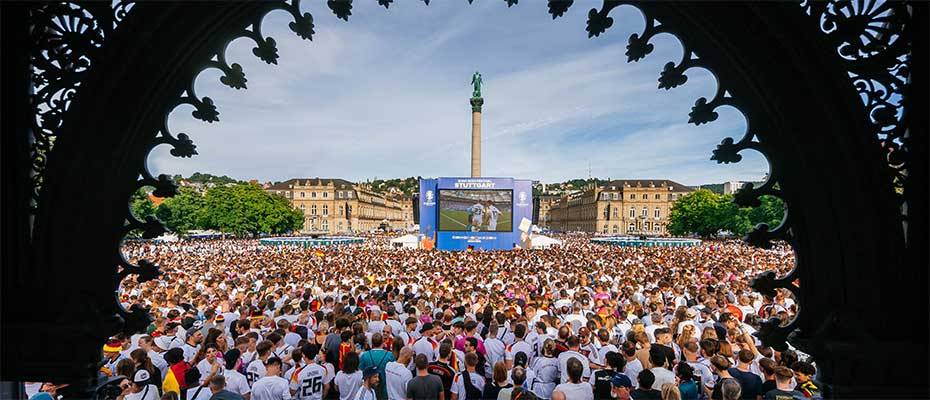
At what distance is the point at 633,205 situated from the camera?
116m

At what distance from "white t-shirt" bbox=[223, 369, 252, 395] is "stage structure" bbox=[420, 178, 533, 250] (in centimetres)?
3271

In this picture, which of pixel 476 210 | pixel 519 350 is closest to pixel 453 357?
pixel 519 350

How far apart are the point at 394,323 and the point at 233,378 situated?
2.84 m

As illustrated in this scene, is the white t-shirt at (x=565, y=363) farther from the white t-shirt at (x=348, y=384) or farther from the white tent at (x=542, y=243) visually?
the white tent at (x=542, y=243)

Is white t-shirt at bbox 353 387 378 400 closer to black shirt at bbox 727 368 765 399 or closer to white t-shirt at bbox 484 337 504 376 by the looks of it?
white t-shirt at bbox 484 337 504 376

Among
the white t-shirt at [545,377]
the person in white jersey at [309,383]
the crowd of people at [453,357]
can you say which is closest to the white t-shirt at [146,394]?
the crowd of people at [453,357]

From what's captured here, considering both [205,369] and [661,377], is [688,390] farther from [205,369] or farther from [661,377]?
[205,369]

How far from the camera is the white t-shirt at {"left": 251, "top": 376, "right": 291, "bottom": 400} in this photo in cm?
491

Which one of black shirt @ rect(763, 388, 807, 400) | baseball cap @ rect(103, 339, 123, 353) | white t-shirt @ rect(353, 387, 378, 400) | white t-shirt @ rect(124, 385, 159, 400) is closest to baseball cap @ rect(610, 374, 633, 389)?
black shirt @ rect(763, 388, 807, 400)

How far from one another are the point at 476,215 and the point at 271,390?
34.0m

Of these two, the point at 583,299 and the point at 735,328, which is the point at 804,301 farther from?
the point at 583,299

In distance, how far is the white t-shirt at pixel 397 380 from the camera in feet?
17.0

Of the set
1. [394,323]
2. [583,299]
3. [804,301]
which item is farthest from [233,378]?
[583,299]

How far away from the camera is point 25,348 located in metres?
2.42
